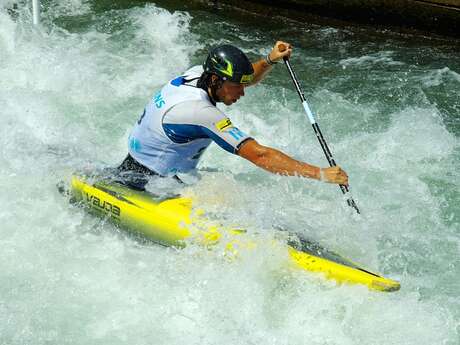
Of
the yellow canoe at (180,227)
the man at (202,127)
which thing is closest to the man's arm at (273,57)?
the man at (202,127)

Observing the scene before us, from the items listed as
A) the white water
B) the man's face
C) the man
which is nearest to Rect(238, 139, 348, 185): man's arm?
the man

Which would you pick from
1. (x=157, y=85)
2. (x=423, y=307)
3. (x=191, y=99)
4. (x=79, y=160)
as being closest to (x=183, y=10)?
(x=157, y=85)

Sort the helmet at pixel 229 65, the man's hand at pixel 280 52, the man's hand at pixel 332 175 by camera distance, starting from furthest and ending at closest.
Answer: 1. the man's hand at pixel 280 52
2. the helmet at pixel 229 65
3. the man's hand at pixel 332 175

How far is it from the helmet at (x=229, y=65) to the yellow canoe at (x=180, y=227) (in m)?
0.93

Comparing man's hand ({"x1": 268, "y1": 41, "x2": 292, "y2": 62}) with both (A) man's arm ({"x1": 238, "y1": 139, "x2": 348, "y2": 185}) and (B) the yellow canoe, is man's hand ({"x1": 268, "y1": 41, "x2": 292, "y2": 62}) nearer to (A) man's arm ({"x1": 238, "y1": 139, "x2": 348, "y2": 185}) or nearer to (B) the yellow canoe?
(A) man's arm ({"x1": 238, "y1": 139, "x2": 348, "y2": 185})

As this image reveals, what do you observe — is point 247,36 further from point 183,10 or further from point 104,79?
point 104,79

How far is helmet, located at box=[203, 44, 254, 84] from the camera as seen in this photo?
462 centimetres

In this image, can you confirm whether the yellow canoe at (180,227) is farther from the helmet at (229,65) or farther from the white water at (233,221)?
the helmet at (229,65)

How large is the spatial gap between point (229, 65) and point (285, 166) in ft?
2.45

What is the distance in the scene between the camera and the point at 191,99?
4652mm

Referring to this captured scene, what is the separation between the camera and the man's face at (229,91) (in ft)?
15.4

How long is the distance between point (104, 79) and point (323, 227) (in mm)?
3826

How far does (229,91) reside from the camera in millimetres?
4723

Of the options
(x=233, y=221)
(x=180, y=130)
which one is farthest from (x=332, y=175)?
(x=180, y=130)
